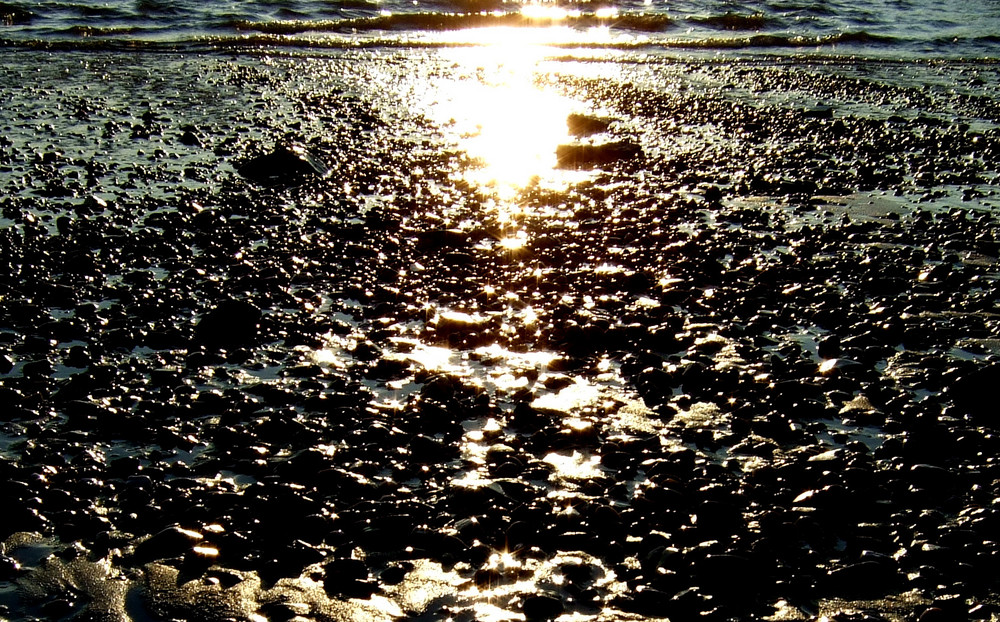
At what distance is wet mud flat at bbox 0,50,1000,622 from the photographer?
199 inches

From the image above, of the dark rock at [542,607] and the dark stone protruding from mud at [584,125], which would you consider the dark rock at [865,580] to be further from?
the dark stone protruding from mud at [584,125]

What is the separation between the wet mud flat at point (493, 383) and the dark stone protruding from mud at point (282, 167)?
80mm

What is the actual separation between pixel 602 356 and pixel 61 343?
461 cm

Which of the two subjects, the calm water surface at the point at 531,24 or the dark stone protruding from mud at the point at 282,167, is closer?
the dark stone protruding from mud at the point at 282,167

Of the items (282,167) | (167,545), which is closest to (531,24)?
(282,167)

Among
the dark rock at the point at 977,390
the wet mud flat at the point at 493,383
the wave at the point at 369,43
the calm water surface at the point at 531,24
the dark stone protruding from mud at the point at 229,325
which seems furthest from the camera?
the calm water surface at the point at 531,24

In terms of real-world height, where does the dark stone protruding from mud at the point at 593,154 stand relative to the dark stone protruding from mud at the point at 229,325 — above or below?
above

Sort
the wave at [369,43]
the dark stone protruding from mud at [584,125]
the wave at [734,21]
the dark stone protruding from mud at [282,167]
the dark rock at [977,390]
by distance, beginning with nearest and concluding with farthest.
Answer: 1. the dark rock at [977,390]
2. the dark stone protruding from mud at [282,167]
3. the dark stone protruding from mud at [584,125]
4. the wave at [369,43]
5. the wave at [734,21]

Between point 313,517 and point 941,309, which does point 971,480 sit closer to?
point 941,309

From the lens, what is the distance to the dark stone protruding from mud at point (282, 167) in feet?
43.5

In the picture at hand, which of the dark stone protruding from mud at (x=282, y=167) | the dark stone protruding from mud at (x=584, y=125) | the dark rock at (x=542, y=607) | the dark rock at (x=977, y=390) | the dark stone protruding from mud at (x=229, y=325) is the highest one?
the dark stone protruding from mud at (x=584, y=125)

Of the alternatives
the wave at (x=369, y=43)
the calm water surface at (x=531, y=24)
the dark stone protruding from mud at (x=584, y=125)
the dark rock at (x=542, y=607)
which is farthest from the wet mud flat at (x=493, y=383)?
the calm water surface at (x=531, y=24)

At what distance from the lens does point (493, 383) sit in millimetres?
7387

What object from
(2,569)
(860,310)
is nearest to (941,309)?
(860,310)
